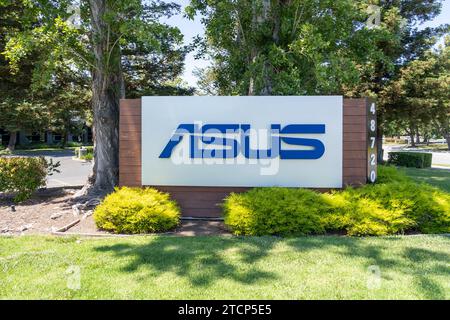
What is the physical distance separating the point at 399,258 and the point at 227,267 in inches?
89.2

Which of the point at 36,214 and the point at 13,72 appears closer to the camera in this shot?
the point at 36,214

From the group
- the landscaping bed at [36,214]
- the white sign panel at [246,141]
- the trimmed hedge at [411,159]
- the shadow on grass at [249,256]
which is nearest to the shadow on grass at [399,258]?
the shadow on grass at [249,256]

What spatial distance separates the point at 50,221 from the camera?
7320 mm

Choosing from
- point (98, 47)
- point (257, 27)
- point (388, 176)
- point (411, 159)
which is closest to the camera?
point (388, 176)

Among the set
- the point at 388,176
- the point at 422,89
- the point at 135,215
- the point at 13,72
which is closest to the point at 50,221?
the point at 135,215

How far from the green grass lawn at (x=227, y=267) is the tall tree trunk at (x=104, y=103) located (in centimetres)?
377

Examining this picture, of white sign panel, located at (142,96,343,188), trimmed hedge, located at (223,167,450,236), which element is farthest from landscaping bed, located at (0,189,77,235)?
trimmed hedge, located at (223,167,450,236)

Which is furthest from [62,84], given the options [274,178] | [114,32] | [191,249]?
[191,249]

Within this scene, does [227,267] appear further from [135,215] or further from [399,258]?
[135,215]

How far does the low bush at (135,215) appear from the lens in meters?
6.30

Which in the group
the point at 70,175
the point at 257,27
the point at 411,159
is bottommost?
the point at 70,175

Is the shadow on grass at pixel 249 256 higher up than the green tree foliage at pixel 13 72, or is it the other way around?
the green tree foliage at pixel 13 72

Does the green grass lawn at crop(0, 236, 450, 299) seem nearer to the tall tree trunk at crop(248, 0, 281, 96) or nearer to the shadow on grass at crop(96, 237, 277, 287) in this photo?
the shadow on grass at crop(96, 237, 277, 287)

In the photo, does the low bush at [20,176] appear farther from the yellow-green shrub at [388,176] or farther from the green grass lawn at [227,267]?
the yellow-green shrub at [388,176]
